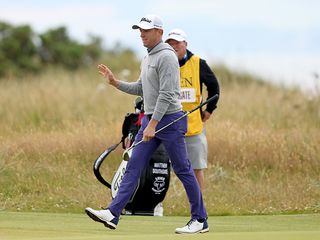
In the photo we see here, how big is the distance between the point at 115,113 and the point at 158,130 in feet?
35.7

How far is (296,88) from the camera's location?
81.9ft

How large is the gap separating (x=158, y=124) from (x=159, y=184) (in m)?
2.58

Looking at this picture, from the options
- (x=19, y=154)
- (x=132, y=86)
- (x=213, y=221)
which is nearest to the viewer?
(x=132, y=86)

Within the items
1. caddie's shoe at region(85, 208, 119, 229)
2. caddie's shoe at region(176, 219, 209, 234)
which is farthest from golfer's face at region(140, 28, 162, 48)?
caddie's shoe at region(176, 219, 209, 234)

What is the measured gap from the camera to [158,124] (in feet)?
35.0

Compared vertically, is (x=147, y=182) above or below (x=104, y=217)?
above

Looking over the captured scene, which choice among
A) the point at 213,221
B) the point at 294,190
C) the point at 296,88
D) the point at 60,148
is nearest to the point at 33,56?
the point at 296,88

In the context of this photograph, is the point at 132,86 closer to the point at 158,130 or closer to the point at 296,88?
the point at 158,130

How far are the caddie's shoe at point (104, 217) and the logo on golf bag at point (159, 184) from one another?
258cm

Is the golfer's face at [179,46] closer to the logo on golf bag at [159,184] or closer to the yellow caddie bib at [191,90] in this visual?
the yellow caddie bib at [191,90]

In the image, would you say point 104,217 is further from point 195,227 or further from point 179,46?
point 179,46

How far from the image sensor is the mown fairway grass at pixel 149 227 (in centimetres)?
974

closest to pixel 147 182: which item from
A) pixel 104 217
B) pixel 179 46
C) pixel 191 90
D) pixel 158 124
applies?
pixel 191 90

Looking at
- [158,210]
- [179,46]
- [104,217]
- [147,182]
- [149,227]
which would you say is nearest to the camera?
[104,217]
